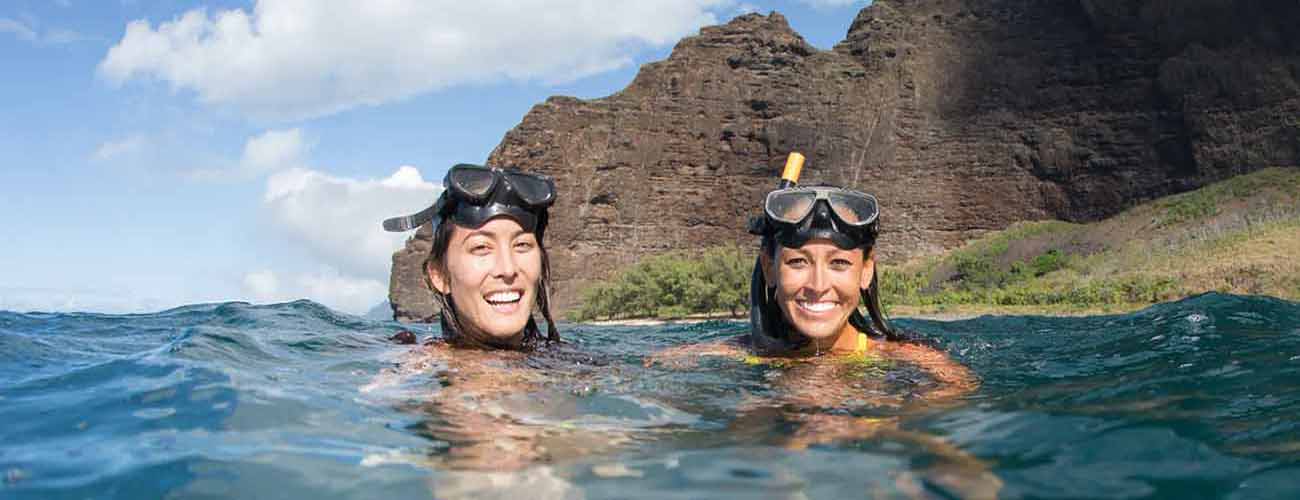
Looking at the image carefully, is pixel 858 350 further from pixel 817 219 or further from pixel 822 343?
pixel 817 219

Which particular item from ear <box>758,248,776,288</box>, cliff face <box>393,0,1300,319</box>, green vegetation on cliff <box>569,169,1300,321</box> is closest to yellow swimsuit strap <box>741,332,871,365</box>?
ear <box>758,248,776,288</box>

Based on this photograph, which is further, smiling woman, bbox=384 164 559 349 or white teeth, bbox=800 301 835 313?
white teeth, bbox=800 301 835 313

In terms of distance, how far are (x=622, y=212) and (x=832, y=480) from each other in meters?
50.9

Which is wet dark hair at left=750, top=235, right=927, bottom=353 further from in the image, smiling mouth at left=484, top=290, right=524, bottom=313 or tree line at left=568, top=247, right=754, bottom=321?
tree line at left=568, top=247, right=754, bottom=321

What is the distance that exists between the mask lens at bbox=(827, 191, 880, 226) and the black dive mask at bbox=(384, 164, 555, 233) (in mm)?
1398

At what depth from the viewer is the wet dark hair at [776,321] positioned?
5301mm

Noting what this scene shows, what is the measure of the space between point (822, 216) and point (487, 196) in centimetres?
161

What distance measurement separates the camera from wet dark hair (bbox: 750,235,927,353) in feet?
17.4

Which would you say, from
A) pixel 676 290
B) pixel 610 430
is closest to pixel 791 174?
pixel 610 430

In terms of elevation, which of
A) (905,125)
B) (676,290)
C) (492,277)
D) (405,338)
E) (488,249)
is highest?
(905,125)

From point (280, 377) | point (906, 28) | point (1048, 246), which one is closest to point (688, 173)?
point (906, 28)

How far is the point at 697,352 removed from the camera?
19.1 ft

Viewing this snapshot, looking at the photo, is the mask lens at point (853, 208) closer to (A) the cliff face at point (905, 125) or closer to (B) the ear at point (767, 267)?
(B) the ear at point (767, 267)

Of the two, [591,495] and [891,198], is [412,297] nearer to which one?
[891,198]
